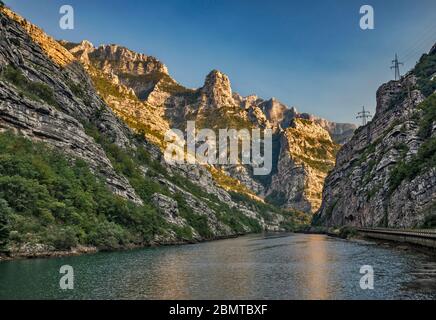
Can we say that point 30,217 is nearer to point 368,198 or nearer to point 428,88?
point 368,198

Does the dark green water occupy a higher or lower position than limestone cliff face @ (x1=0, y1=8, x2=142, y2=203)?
lower

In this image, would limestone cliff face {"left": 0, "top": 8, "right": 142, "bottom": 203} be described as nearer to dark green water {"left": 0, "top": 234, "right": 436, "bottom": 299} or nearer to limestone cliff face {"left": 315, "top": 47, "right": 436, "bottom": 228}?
dark green water {"left": 0, "top": 234, "right": 436, "bottom": 299}

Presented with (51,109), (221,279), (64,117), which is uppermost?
(51,109)

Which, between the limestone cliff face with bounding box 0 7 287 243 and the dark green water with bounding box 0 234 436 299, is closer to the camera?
the dark green water with bounding box 0 234 436 299

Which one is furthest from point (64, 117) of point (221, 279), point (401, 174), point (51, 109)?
point (401, 174)

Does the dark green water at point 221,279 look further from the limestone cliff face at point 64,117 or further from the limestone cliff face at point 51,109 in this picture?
the limestone cliff face at point 64,117

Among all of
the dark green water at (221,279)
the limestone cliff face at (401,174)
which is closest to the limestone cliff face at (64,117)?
the dark green water at (221,279)

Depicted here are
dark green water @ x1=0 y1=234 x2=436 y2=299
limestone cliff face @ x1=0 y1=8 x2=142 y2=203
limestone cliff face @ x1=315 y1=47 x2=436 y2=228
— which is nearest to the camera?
dark green water @ x1=0 y1=234 x2=436 y2=299

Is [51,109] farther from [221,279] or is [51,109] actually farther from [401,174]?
[401,174]

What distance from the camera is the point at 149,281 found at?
50.8 m

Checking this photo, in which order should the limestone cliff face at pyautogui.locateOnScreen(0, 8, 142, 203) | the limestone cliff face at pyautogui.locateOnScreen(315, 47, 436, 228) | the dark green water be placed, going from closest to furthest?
the dark green water
the limestone cliff face at pyautogui.locateOnScreen(0, 8, 142, 203)
the limestone cliff face at pyautogui.locateOnScreen(315, 47, 436, 228)

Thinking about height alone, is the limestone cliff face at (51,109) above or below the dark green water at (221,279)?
above

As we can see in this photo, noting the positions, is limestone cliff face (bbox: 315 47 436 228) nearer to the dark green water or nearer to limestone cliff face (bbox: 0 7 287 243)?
the dark green water

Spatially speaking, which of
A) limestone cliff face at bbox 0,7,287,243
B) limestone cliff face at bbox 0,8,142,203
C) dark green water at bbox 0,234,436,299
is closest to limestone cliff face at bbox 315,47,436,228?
dark green water at bbox 0,234,436,299
